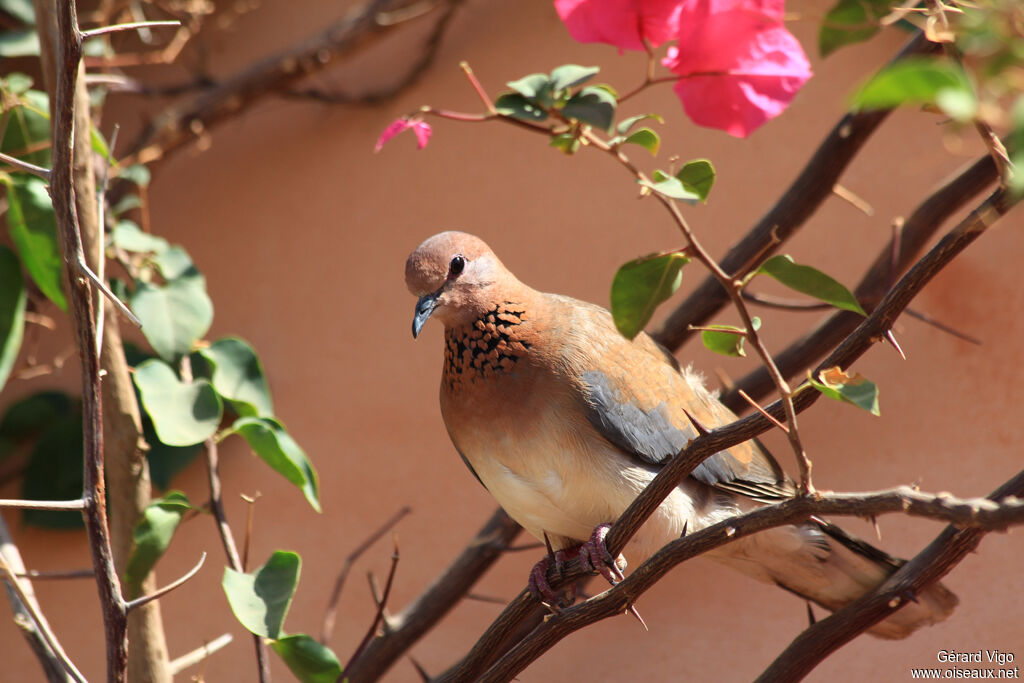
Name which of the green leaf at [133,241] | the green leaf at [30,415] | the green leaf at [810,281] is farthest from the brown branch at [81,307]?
the green leaf at [30,415]

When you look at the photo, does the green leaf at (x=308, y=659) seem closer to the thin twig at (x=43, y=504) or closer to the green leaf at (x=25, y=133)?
the thin twig at (x=43, y=504)

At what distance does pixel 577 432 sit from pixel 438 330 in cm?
89

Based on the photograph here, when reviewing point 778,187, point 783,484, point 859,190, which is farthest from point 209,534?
point 859,190

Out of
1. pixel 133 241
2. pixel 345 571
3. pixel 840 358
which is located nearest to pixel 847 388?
pixel 840 358

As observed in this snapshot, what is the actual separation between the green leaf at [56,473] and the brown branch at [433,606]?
0.85 metres

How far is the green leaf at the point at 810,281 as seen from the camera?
92 cm

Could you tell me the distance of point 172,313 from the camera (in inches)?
65.5

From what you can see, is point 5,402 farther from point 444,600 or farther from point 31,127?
point 444,600

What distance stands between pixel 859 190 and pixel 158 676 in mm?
1689

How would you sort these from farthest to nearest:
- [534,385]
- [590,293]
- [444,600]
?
1. [590,293]
2. [444,600]
3. [534,385]

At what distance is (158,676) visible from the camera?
149 centimetres

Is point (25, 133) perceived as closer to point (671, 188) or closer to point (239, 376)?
point (239, 376)

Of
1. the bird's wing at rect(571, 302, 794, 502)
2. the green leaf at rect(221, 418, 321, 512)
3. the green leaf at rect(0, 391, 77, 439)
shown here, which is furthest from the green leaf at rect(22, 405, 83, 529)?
the bird's wing at rect(571, 302, 794, 502)

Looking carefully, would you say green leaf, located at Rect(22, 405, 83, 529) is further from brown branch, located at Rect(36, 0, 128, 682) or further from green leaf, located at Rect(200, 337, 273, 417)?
brown branch, located at Rect(36, 0, 128, 682)
